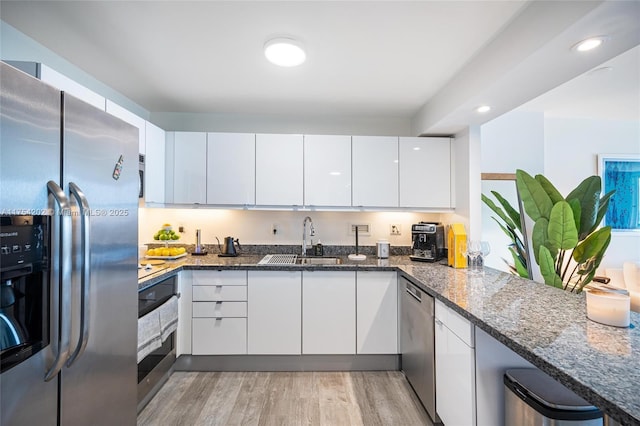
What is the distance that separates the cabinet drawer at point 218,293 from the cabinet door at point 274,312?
77mm

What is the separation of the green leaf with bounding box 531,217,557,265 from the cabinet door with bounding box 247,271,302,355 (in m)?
1.79

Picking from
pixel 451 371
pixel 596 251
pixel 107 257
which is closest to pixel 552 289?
pixel 596 251

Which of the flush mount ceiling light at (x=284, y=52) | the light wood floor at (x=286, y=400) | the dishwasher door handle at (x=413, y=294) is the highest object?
the flush mount ceiling light at (x=284, y=52)

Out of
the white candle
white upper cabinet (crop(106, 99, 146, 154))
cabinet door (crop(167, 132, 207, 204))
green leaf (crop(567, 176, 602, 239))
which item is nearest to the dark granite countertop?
the white candle

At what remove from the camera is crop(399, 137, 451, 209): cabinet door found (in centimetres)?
289

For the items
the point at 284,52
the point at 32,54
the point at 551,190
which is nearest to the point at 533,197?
the point at 551,190

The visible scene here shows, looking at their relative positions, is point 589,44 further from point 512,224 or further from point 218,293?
point 218,293

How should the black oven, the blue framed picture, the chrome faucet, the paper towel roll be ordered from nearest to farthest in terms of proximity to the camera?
the black oven < the chrome faucet < the paper towel roll < the blue framed picture

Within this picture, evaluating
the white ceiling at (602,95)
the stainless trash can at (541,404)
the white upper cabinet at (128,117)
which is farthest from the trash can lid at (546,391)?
the white upper cabinet at (128,117)

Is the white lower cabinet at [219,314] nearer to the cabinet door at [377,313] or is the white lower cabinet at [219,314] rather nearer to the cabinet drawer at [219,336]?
the cabinet drawer at [219,336]

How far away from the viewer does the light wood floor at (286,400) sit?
193 cm

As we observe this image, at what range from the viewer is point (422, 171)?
2.90 meters

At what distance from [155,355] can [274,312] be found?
910mm

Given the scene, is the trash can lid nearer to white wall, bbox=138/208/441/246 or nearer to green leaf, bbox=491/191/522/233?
green leaf, bbox=491/191/522/233
